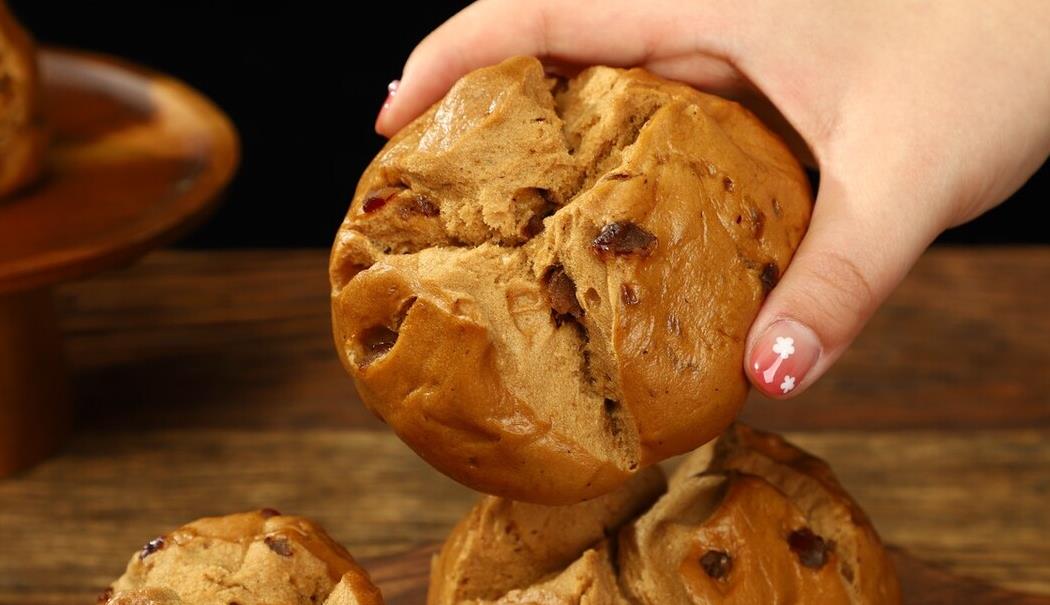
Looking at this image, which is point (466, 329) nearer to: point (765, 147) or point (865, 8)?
point (765, 147)

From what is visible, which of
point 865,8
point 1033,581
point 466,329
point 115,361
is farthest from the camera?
point 115,361

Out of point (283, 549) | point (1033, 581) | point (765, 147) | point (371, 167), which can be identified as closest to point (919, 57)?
point (765, 147)

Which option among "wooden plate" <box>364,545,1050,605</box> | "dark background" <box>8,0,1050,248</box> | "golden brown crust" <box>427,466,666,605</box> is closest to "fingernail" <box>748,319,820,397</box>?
"golden brown crust" <box>427,466,666,605</box>

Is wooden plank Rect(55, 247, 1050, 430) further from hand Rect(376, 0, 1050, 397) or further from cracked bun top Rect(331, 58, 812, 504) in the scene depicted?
cracked bun top Rect(331, 58, 812, 504)

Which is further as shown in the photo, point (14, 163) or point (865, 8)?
point (14, 163)

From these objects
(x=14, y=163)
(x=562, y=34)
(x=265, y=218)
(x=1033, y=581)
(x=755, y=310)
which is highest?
(x=562, y=34)

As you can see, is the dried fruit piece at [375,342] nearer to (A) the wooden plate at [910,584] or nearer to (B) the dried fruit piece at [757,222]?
(B) the dried fruit piece at [757,222]

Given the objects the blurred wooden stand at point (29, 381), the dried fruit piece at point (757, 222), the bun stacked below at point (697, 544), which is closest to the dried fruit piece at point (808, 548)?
the bun stacked below at point (697, 544)
